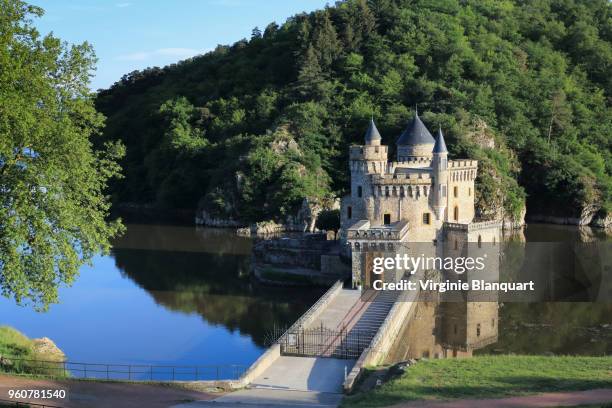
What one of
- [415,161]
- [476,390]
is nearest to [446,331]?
[476,390]

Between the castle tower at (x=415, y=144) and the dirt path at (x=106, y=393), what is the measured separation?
34.0 m

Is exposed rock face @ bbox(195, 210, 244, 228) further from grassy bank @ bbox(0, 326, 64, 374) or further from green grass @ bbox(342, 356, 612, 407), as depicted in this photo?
green grass @ bbox(342, 356, 612, 407)

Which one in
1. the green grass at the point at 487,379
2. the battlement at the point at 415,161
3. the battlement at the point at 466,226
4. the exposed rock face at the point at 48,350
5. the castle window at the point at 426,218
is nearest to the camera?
the green grass at the point at 487,379

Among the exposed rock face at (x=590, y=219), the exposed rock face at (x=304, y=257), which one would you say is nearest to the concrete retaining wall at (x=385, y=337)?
the exposed rock face at (x=304, y=257)

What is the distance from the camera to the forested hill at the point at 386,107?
83500 mm

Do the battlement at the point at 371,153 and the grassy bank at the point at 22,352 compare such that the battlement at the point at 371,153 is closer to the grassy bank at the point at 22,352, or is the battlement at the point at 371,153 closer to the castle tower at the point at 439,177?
the castle tower at the point at 439,177

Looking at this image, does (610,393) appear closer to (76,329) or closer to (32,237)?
(32,237)

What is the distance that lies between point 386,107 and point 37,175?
68.8m

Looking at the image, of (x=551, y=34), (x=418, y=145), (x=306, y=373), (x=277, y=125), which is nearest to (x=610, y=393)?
(x=306, y=373)

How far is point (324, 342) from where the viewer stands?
34156mm

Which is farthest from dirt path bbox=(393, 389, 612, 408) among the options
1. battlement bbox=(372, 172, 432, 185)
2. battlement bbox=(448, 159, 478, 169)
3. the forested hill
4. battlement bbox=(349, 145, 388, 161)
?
the forested hill

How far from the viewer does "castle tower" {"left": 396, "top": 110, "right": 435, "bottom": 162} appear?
56656 millimetres

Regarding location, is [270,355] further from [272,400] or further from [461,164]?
[461,164]

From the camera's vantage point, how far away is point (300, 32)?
108 meters
